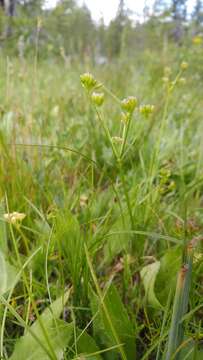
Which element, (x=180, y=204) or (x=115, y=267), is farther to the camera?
(x=180, y=204)

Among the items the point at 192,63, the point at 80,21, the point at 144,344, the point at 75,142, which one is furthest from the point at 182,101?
the point at 80,21

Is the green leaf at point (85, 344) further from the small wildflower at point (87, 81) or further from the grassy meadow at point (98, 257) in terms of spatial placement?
the small wildflower at point (87, 81)

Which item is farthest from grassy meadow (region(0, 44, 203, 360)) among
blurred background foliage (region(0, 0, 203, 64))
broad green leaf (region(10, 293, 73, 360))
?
blurred background foliage (region(0, 0, 203, 64))

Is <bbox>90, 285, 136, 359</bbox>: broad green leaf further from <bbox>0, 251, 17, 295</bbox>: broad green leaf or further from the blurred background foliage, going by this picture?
the blurred background foliage

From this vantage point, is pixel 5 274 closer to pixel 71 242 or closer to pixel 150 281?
pixel 71 242

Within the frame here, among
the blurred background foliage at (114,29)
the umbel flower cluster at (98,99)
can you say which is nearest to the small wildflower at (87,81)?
the umbel flower cluster at (98,99)

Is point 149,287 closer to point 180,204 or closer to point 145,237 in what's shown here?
point 145,237
